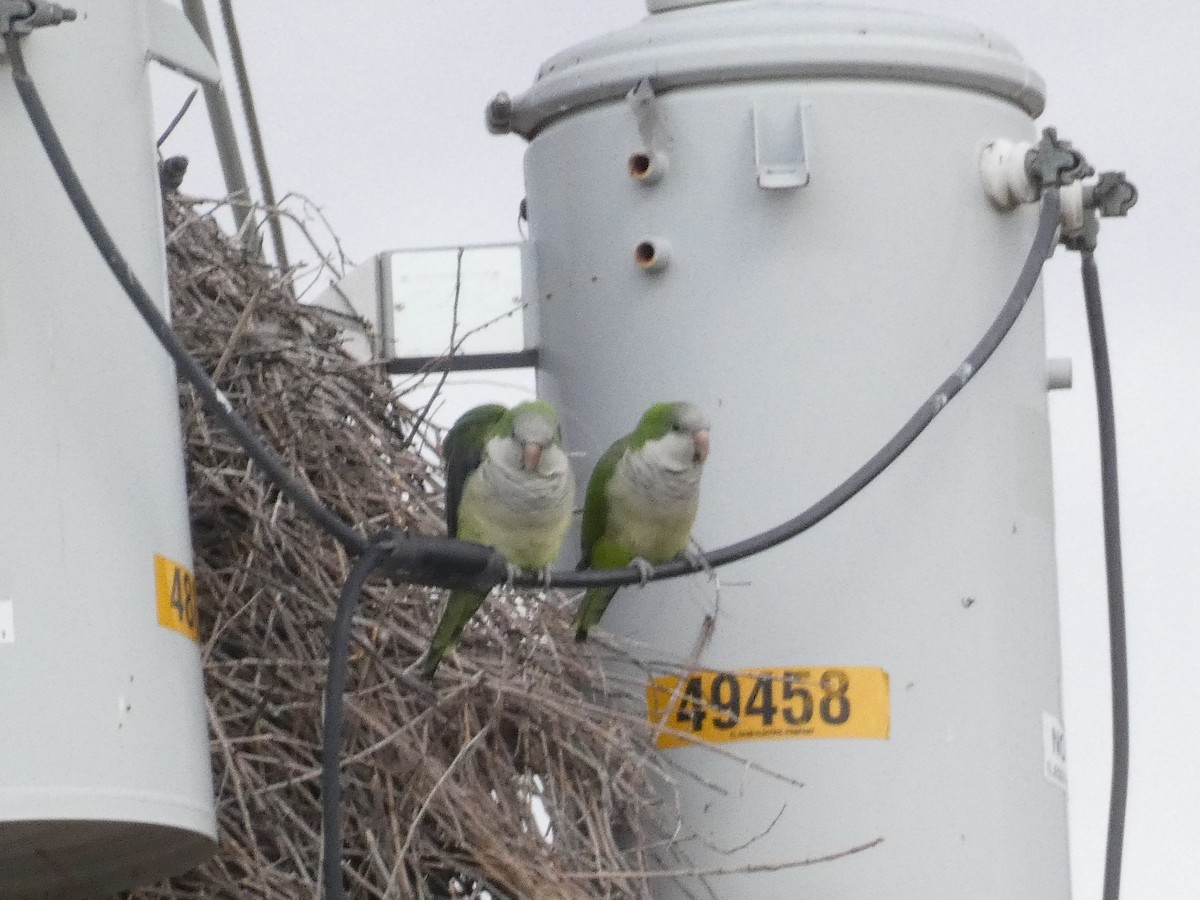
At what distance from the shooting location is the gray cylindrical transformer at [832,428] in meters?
3.61

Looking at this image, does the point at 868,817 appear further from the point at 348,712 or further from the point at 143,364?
the point at 143,364

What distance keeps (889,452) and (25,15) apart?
4.35 ft

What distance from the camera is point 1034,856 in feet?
12.1

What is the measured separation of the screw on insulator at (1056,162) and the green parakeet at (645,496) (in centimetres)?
66

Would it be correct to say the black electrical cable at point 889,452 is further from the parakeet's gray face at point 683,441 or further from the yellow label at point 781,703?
the yellow label at point 781,703

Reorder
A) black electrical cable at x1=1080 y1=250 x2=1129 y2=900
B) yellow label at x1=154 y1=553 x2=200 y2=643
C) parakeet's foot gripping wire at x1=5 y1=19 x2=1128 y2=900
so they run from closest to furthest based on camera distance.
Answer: parakeet's foot gripping wire at x1=5 y1=19 x2=1128 y2=900
yellow label at x1=154 y1=553 x2=200 y2=643
black electrical cable at x1=1080 y1=250 x2=1129 y2=900

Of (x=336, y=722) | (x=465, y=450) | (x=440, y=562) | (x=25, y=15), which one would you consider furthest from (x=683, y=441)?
(x=25, y=15)

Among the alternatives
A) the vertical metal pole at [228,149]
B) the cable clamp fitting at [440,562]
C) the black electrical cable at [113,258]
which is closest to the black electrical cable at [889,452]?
the cable clamp fitting at [440,562]

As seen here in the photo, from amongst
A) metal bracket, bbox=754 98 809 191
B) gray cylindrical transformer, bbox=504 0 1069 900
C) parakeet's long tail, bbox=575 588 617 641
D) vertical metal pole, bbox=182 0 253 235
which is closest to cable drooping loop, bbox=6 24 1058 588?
gray cylindrical transformer, bbox=504 0 1069 900

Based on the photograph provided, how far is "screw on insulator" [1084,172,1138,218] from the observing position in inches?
149

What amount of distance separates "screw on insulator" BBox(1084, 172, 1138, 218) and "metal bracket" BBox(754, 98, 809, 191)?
48cm

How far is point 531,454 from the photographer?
344 centimetres

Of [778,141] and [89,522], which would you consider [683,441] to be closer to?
[778,141]

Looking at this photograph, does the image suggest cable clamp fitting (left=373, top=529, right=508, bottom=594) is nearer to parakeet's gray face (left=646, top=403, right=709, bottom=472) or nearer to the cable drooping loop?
the cable drooping loop
